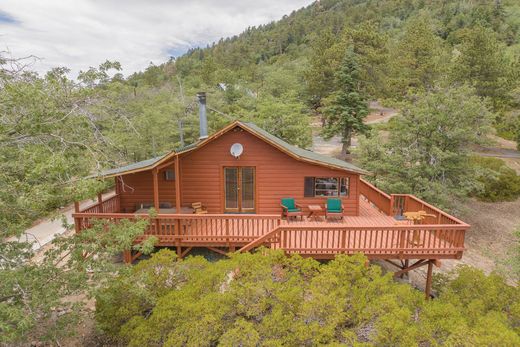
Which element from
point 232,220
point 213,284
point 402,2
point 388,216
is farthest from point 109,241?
point 402,2

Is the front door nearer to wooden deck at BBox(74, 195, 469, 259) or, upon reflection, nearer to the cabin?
the cabin

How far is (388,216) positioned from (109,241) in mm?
8743

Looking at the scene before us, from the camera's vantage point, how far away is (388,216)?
10.9 m

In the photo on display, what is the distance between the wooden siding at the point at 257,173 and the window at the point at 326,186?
146 millimetres

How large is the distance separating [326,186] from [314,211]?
106 centimetres

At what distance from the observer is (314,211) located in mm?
10336

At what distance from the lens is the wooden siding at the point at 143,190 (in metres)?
10.8

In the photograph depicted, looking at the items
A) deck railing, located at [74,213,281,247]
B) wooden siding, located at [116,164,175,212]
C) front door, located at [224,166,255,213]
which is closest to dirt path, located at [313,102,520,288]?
front door, located at [224,166,255,213]

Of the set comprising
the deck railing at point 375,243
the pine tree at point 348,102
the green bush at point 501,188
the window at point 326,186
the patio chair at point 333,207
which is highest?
the pine tree at point 348,102

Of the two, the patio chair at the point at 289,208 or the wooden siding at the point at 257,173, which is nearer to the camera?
the patio chair at the point at 289,208

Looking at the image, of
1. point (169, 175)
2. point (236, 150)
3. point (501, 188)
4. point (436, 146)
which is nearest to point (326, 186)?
point (236, 150)

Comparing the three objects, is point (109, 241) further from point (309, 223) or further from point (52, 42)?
point (309, 223)

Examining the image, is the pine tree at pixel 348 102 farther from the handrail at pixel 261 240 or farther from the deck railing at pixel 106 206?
the deck railing at pixel 106 206

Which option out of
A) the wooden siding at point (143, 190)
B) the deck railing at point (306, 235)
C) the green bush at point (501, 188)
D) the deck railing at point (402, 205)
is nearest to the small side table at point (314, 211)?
the deck railing at point (306, 235)
